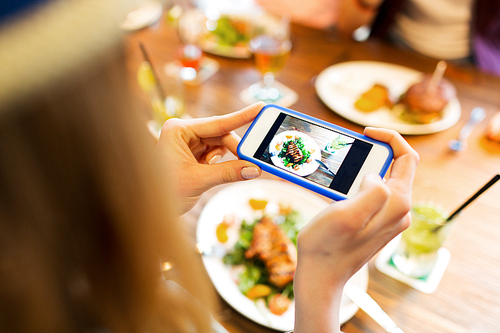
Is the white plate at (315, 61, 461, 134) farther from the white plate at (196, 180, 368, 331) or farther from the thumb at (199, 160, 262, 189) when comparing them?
the thumb at (199, 160, 262, 189)

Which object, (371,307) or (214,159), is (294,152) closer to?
(214,159)

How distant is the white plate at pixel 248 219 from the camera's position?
65 cm

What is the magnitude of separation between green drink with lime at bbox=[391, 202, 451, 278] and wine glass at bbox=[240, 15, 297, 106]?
2.06ft

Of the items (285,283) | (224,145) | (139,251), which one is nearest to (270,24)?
(224,145)

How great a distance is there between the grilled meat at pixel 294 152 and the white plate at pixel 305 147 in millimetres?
15

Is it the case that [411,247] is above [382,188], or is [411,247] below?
below

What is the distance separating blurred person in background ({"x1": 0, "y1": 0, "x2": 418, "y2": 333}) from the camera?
206 millimetres

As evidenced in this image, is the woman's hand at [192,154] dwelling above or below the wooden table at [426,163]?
above

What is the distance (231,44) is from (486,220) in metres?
1.13

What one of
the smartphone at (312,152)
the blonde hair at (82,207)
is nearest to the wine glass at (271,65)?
the smartphone at (312,152)

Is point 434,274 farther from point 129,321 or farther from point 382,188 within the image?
point 129,321

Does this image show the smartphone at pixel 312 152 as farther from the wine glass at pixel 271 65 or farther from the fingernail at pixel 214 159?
the wine glass at pixel 271 65

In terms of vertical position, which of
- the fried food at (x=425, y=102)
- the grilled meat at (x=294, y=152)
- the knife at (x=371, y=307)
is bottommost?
the knife at (x=371, y=307)

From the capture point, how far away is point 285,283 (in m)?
0.72
